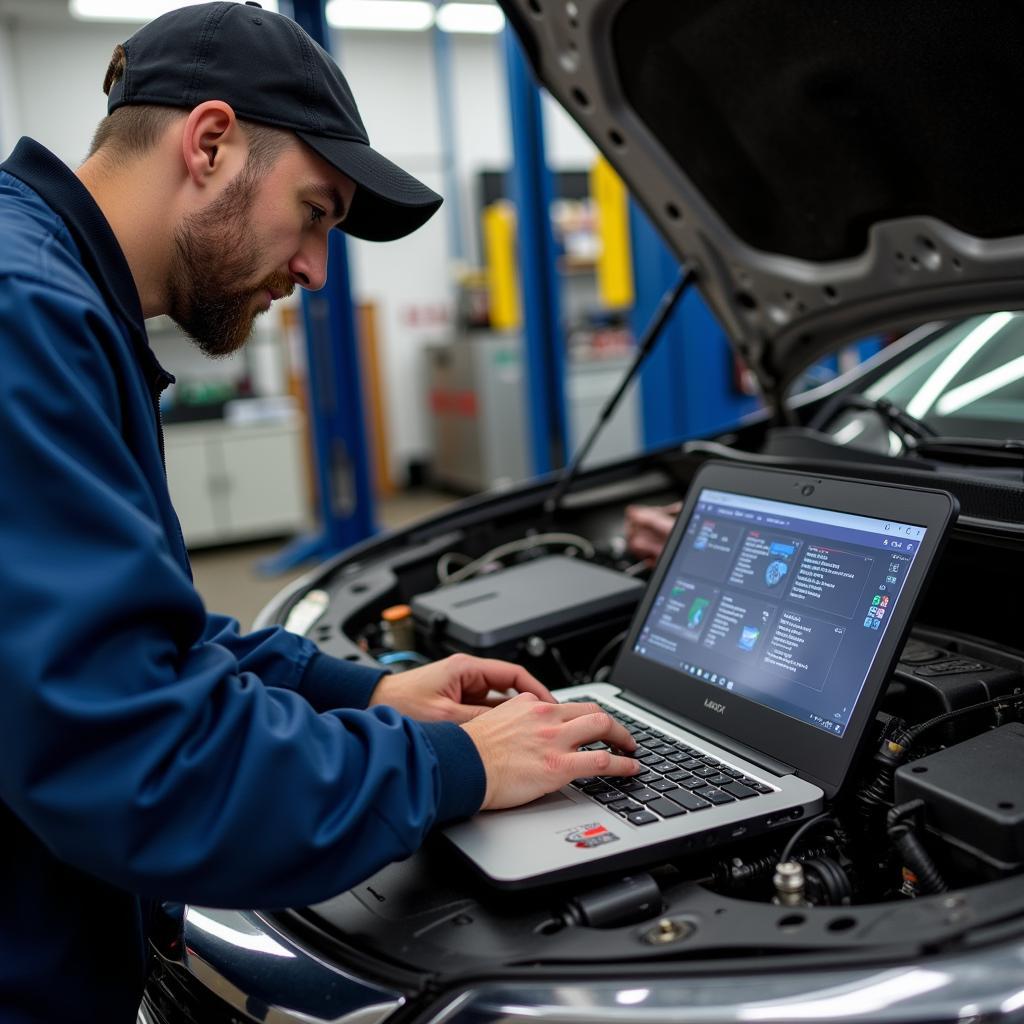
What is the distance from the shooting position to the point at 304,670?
3.84 ft

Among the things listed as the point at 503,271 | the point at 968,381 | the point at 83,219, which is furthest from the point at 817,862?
the point at 503,271

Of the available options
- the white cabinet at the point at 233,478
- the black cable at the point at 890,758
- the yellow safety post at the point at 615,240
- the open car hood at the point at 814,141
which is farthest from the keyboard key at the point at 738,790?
the white cabinet at the point at 233,478

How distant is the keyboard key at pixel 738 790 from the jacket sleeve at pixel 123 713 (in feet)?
0.96

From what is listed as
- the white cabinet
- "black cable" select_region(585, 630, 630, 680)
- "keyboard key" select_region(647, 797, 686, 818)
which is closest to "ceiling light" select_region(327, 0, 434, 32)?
the white cabinet

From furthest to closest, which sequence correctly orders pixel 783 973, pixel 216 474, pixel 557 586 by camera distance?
pixel 216 474 < pixel 557 586 < pixel 783 973

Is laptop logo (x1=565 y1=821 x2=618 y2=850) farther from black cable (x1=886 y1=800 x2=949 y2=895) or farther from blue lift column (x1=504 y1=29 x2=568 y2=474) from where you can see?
Answer: blue lift column (x1=504 y1=29 x2=568 y2=474)

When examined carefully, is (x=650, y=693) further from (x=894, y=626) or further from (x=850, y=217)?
(x=850, y=217)

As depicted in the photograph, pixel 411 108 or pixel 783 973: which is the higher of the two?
pixel 411 108

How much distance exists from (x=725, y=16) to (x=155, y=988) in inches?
51.6

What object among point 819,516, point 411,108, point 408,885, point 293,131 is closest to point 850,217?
point 819,516

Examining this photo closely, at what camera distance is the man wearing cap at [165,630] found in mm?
714

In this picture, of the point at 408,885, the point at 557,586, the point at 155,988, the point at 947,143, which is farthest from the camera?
the point at 557,586

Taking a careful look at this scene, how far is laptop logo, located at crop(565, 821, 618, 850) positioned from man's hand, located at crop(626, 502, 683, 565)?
2.64ft

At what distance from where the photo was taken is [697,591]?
1.22m
